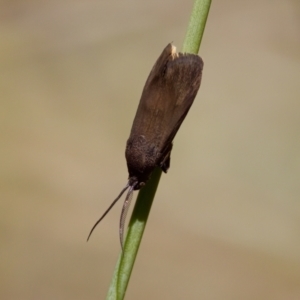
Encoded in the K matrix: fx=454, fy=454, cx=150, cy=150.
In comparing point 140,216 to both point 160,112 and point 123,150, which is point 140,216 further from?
point 123,150

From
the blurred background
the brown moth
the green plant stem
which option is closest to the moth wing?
the brown moth

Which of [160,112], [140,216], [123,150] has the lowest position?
[140,216]

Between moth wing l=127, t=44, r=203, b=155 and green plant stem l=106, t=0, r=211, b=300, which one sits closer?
green plant stem l=106, t=0, r=211, b=300

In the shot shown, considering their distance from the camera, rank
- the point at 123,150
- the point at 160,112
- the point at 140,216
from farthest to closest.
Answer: the point at 123,150
the point at 160,112
the point at 140,216

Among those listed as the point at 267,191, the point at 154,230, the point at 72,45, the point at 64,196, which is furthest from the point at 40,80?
the point at 267,191

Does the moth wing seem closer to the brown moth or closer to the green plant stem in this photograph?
the brown moth

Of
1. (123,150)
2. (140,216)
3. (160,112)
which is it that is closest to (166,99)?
(160,112)
